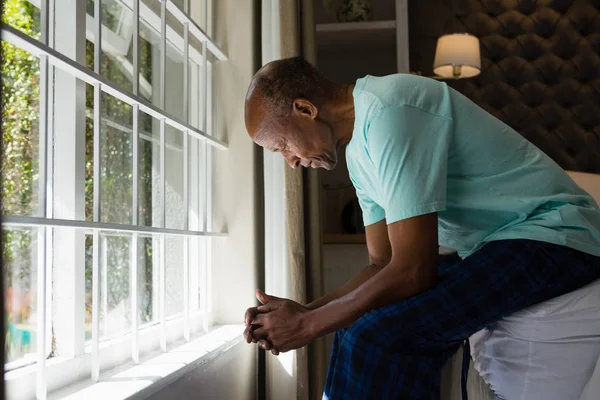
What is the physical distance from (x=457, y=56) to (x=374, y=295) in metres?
2.47

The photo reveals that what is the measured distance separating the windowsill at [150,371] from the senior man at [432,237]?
0.81ft

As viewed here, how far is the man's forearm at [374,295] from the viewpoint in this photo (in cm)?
127

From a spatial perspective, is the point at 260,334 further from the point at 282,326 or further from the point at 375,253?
the point at 375,253

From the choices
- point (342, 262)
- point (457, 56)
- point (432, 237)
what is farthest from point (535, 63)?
point (432, 237)

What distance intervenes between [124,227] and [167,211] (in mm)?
518

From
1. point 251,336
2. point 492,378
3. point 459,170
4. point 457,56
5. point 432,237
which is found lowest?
point 492,378

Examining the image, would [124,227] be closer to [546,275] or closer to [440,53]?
[546,275]

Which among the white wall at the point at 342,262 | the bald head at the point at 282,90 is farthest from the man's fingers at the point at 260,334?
the white wall at the point at 342,262

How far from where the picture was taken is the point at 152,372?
1.54m

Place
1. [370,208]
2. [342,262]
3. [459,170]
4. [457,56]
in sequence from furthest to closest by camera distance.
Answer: [457,56] → [342,262] → [370,208] → [459,170]

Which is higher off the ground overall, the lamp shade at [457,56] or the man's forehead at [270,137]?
the lamp shade at [457,56]

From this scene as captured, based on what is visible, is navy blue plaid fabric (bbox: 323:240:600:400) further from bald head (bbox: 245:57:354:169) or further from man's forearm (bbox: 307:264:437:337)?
bald head (bbox: 245:57:354:169)

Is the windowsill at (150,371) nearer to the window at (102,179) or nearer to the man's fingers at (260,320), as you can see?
the window at (102,179)

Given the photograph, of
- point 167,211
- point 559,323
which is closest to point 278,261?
point 167,211
